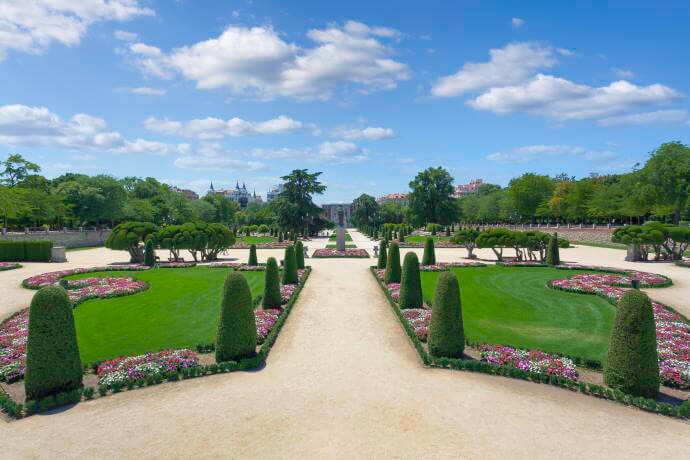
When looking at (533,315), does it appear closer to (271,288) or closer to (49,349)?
(271,288)

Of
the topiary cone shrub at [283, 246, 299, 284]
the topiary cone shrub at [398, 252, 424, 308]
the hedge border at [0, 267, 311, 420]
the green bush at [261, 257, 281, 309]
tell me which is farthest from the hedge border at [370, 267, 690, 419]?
the topiary cone shrub at [283, 246, 299, 284]

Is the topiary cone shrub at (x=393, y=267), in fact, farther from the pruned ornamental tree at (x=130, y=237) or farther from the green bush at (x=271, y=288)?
the pruned ornamental tree at (x=130, y=237)

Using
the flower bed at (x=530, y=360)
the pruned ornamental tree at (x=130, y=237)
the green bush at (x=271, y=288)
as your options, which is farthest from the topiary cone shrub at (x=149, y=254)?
the flower bed at (x=530, y=360)

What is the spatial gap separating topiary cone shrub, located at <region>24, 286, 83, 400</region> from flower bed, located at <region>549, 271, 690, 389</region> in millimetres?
13391

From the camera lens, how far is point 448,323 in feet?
36.6

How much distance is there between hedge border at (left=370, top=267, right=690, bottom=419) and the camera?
8.41 m

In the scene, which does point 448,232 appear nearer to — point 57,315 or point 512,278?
point 512,278

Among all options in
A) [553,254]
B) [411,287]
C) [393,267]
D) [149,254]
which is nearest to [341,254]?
[149,254]

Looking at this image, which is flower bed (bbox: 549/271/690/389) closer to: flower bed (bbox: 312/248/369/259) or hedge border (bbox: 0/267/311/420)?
hedge border (bbox: 0/267/311/420)

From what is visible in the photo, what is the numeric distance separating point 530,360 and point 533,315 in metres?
5.86

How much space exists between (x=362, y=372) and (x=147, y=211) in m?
70.1

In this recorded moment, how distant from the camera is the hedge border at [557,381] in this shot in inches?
331

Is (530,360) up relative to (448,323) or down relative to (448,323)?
down

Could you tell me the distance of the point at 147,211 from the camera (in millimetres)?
71562
